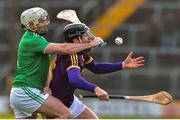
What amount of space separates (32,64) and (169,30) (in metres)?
14.7

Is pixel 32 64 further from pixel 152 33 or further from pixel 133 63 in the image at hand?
pixel 152 33

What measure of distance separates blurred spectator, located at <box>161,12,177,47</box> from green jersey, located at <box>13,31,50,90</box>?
14.5 metres

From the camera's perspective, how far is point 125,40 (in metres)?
25.5

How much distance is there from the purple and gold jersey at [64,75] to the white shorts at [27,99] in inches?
10.0

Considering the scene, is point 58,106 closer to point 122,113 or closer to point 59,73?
point 59,73

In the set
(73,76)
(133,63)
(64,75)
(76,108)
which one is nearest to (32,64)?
(64,75)

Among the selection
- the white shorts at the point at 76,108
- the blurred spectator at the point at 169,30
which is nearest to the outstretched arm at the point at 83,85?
the white shorts at the point at 76,108

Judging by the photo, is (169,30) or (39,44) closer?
(39,44)

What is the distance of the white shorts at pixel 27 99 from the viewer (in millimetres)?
10812

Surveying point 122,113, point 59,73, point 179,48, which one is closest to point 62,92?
point 59,73

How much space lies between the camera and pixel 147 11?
86.2 feet

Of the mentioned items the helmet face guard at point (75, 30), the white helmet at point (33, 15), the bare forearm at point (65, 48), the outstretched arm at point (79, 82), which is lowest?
the outstretched arm at point (79, 82)

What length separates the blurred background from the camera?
2419 centimetres

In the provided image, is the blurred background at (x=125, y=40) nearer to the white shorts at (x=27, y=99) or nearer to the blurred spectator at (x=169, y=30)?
the blurred spectator at (x=169, y=30)
